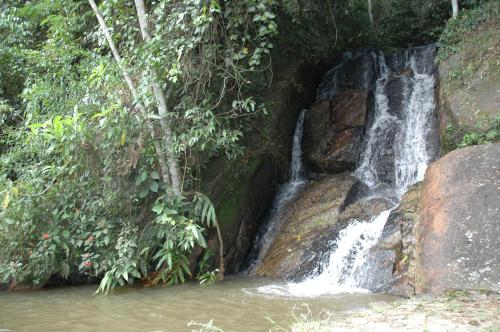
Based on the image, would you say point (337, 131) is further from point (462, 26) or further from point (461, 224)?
point (461, 224)

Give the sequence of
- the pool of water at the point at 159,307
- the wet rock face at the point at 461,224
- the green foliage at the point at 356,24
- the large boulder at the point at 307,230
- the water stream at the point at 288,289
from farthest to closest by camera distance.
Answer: the green foliage at the point at 356,24 → the large boulder at the point at 307,230 → the water stream at the point at 288,289 → the pool of water at the point at 159,307 → the wet rock face at the point at 461,224

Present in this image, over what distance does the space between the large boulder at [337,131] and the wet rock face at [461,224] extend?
394 centimetres

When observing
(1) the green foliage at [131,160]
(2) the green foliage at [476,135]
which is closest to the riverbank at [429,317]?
(1) the green foliage at [131,160]

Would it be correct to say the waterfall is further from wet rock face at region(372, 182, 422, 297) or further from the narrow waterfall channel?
wet rock face at region(372, 182, 422, 297)

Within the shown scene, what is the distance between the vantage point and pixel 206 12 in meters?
7.32

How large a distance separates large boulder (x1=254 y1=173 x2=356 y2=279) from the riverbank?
3179mm

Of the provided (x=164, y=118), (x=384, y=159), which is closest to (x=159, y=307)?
(x=164, y=118)

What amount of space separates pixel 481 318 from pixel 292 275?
4139 millimetres

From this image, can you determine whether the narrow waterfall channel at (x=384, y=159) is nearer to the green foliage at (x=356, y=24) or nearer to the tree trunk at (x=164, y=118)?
the green foliage at (x=356, y=24)

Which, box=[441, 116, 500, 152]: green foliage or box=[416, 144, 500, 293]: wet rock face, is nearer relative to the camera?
box=[416, 144, 500, 293]: wet rock face

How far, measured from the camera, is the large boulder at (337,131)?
1041 cm

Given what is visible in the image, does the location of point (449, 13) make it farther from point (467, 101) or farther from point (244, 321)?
point (244, 321)

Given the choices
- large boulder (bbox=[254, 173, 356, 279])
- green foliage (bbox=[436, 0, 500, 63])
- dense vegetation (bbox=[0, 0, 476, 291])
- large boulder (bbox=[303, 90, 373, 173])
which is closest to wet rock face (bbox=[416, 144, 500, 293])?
large boulder (bbox=[254, 173, 356, 279])

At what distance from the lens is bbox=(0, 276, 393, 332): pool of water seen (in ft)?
17.0
